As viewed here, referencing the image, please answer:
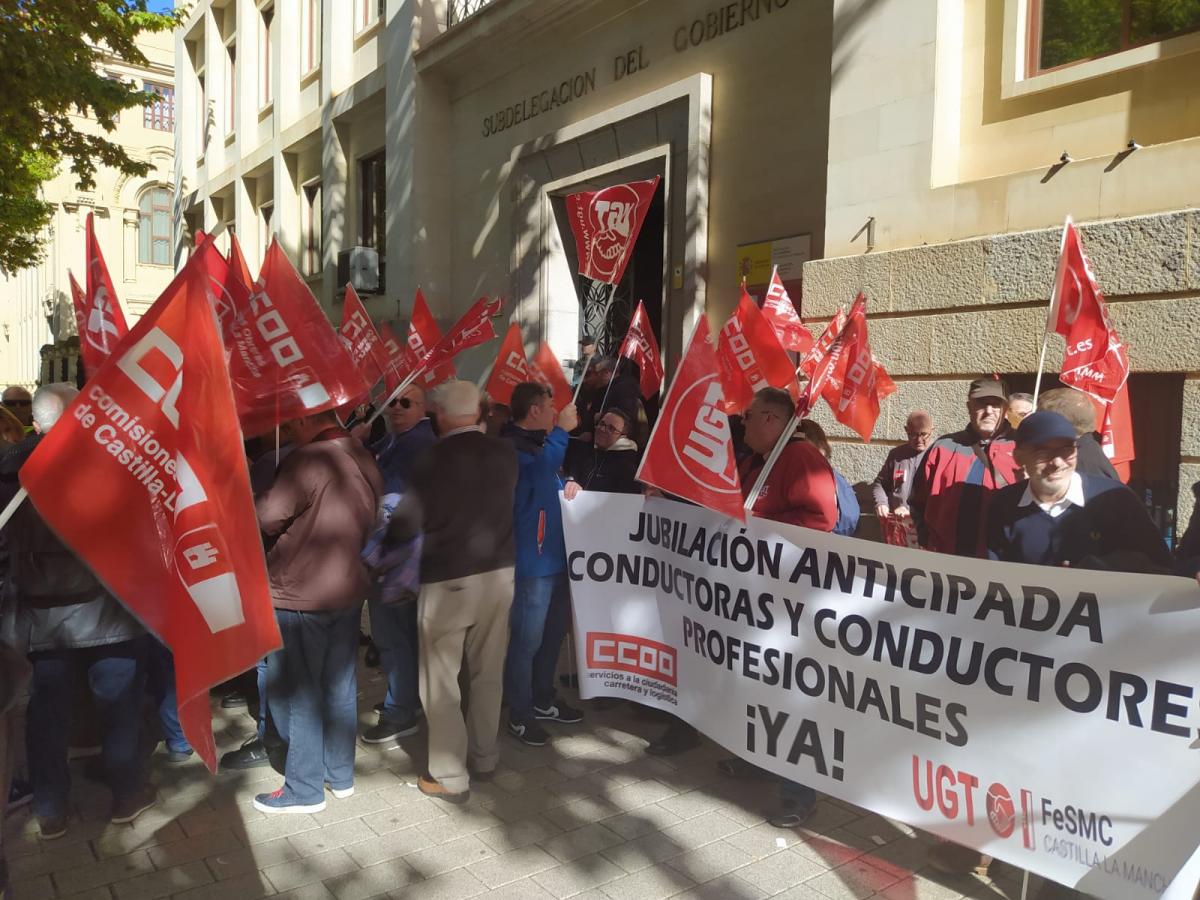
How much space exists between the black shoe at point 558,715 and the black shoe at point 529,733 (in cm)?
19

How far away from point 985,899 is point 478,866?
6.22ft

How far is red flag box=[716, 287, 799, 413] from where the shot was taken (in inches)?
218

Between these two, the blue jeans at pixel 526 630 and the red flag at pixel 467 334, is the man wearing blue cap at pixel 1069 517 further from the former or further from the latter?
the red flag at pixel 467 334

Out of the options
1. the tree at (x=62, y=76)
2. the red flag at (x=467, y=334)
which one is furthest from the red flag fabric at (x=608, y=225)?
the tree at (x=62, y=76)

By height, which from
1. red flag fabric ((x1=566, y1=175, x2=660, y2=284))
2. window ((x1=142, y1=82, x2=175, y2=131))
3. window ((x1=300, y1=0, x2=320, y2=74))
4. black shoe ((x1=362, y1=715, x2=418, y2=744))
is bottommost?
black shoe ((x1=362, y1=715, x2=418, y2=744))

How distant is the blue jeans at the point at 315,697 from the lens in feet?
12.5

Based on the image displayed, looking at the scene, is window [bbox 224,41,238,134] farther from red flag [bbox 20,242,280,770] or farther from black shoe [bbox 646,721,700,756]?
red flag [bbox 20,242,280,770]

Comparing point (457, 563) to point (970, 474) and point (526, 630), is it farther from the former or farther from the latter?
point (970, 474)

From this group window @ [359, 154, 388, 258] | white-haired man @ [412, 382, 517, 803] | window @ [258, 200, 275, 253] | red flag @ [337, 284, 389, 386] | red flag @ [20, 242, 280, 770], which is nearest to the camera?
red flag @ [20, 242, 280, 770]

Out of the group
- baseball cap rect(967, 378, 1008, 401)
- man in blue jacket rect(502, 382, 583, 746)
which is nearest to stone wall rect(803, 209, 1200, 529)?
baseball cap rect(967, 378, 1008, 401)

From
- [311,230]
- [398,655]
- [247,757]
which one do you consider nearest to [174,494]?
[247,757]

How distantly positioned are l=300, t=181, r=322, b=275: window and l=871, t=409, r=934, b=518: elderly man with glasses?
14.3 metres

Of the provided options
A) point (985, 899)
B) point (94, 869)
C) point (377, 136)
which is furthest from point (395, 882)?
point (377, 136)

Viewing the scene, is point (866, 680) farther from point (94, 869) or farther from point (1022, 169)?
point (1022, 169)
